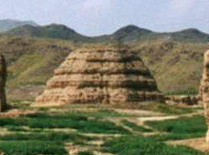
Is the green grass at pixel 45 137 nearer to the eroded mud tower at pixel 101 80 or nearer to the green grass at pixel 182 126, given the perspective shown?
the green grass at pixel 182 126

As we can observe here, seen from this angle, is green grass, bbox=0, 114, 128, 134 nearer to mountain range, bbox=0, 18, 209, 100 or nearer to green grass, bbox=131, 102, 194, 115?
green grass, bbox=131, 102, 194, 115

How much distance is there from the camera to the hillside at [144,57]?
147250 millimetres

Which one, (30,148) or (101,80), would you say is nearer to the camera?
(30,148)

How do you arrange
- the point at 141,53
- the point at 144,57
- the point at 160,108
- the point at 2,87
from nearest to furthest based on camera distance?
the point at 2,87 → the point at 160,108 → the point at 144,57 → the point at 141,53

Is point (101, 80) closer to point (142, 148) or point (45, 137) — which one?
point (45, 137)

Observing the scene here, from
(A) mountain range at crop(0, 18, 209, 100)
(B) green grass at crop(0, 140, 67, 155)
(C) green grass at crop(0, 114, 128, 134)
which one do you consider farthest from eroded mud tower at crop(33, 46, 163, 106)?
(A) mountain range at crop(0, 18, 209, 100)

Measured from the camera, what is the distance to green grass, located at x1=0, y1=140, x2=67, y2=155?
28.2 meters

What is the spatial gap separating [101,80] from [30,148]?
45436mm

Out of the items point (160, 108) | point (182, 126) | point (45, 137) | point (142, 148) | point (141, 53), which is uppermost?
point (141, 53)

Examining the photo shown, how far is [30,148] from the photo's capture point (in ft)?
95.0

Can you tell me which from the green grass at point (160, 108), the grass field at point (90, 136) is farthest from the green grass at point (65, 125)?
the green grass at point (160, 108)

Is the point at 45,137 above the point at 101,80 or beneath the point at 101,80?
beneath

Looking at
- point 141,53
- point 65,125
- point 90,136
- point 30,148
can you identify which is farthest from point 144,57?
point 30,148

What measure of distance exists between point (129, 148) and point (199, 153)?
9.56 ft
